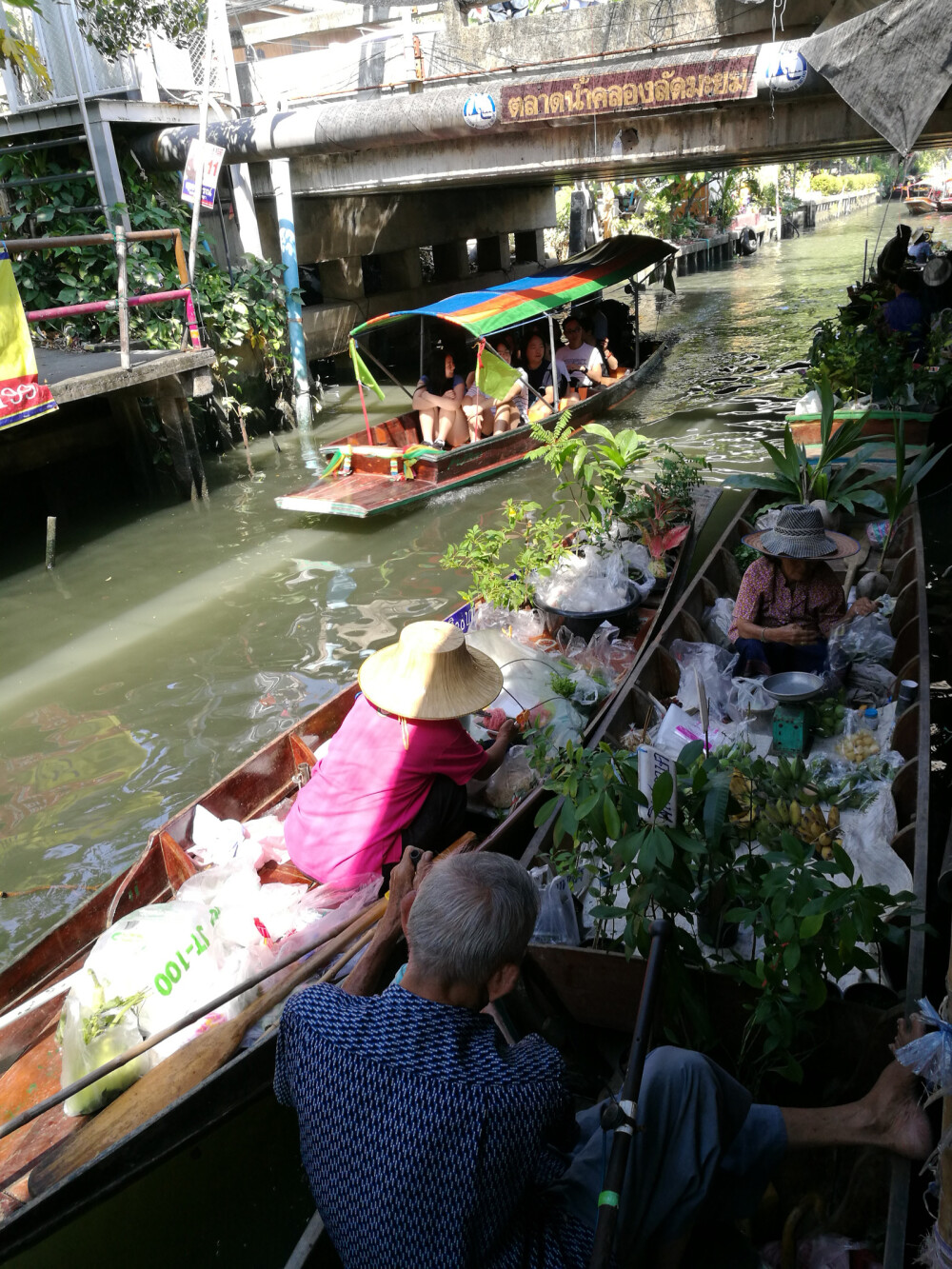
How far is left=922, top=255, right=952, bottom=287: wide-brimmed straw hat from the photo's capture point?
9438 millimetres

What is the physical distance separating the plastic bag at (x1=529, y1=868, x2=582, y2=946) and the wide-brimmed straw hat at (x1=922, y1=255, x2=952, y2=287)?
9.19m

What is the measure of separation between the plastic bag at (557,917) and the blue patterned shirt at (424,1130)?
1.12 meters

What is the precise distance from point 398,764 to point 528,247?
20393 mm

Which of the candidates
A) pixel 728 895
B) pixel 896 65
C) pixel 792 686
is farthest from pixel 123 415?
pixel 728 895

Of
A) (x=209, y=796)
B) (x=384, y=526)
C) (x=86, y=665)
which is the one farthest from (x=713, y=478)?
(x=209, y=796)

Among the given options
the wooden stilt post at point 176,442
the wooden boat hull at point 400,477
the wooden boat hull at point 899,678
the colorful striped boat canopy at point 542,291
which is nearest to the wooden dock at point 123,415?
the wooden stilt post at point 176,442

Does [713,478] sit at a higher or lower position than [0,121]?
lower

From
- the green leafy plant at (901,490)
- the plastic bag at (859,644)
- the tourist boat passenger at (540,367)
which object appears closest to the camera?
the plastic bag at (859,644)

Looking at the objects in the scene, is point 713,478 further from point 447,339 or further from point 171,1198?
point 171,1198

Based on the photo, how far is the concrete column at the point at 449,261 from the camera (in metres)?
18.2

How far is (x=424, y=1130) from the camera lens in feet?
4.59

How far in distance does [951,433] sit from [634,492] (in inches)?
148

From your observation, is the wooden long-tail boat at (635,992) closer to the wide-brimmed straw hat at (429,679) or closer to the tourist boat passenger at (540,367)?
the wide-brimmed straw hat at (429,679)

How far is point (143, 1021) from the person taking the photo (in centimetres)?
283
